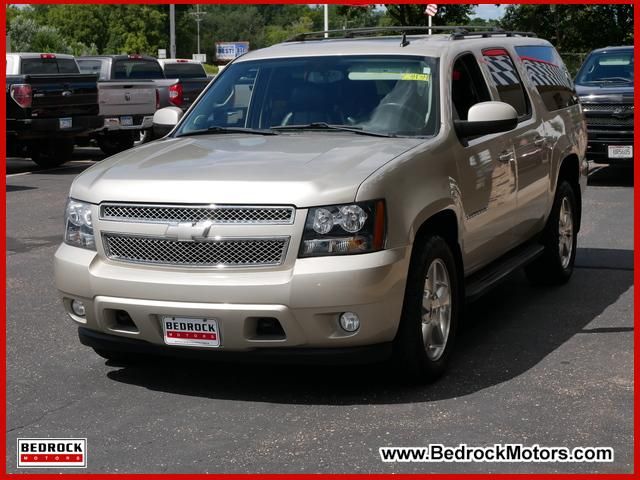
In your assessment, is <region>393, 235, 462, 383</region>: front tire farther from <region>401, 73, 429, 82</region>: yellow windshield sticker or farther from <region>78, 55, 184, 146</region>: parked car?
<region>78, 55, 184, 146</region>: parked car

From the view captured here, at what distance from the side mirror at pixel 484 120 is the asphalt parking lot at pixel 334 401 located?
1.31m

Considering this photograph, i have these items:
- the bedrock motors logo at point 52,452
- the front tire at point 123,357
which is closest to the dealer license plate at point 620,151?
the front tire at point 123,357

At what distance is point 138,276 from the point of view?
5633 mm

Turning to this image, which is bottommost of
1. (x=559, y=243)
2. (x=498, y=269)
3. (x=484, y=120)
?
(x=559, y=243)

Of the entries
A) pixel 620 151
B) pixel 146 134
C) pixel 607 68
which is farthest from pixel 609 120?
pixel 146 134

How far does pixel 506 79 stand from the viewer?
7.87 metres

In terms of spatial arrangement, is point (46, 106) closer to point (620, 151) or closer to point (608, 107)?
point (608, 107)

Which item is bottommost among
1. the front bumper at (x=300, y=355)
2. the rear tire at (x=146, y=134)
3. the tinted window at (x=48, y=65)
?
the rear tire at (x=146, y=134)

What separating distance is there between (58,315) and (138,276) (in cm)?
251

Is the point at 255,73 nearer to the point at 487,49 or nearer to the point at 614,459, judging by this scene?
the point at 487,49

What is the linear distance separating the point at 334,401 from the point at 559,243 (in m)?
3.51

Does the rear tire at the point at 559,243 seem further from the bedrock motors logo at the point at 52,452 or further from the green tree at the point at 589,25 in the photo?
the green tree at the point at 589,25

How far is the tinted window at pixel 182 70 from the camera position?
27125 mm

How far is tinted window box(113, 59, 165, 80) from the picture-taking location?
2342 centimetres
